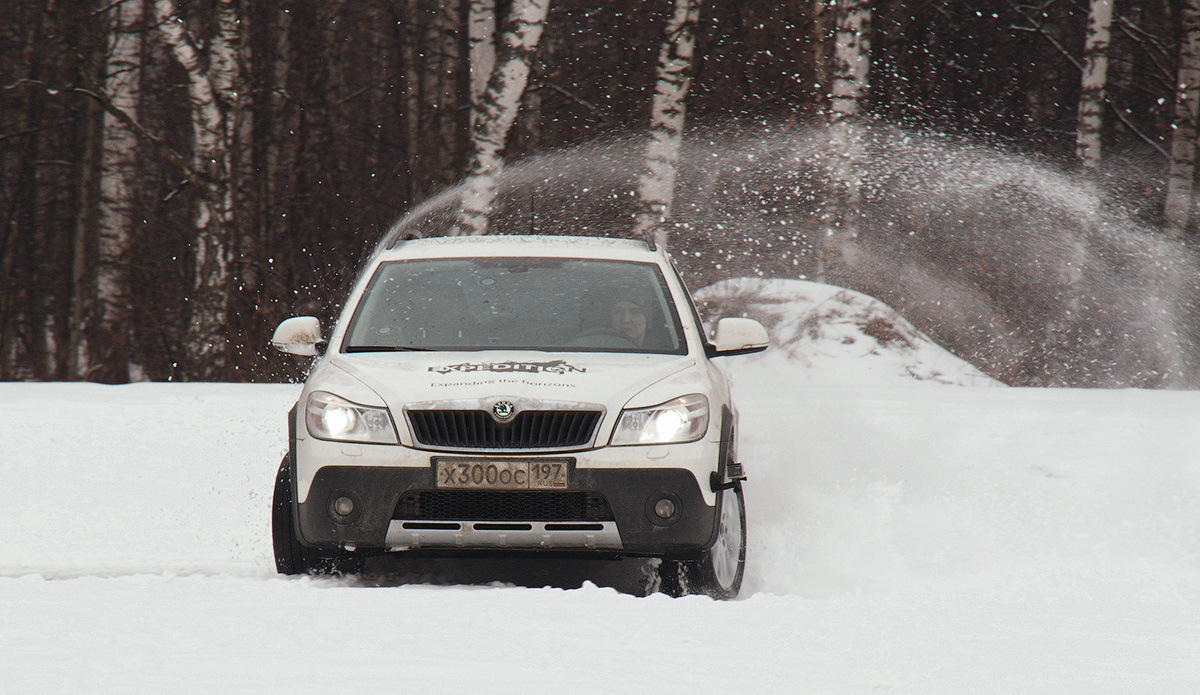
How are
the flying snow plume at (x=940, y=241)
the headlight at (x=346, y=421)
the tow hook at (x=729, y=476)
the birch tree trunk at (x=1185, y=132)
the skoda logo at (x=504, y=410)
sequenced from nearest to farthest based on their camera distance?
1. the skoda logo at (x=504, y=410)
2. the headlight at (x=346, y=421)
3. the tow hook at (x=729, y=476)
4. the flying snow plume at (x=940, y=241)
5. the birch tree trunk at (x=1185, y=132)

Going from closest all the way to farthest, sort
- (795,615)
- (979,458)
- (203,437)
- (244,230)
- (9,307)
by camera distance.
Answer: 1. (795,615)
2. (979,458)
3. (203,437)
4. (244,230)
5. (9,307)

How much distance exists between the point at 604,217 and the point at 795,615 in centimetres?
1389

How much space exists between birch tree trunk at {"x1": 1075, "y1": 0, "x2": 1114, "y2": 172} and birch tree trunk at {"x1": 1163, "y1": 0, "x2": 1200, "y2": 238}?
2.95 feet

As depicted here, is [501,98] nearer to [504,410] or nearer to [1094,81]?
[1094,81]

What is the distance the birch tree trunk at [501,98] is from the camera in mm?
13383

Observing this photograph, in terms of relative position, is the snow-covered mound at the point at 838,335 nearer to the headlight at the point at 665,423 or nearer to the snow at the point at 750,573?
the snow at the point at 750,573

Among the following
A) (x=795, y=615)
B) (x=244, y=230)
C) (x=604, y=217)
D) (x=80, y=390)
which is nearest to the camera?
(x=795, y=615)

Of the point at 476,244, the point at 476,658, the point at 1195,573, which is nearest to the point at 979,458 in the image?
the point at 1195,573

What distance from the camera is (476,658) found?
3.95 metres

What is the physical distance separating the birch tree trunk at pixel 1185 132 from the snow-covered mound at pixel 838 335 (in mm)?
5179

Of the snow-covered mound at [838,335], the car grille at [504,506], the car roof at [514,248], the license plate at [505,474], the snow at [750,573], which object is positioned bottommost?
the snow-covered mound at [838,335]

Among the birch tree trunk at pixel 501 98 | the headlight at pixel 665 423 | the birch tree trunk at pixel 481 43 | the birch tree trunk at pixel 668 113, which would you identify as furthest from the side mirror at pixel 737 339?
the birch tree trunk at pixel 481 43

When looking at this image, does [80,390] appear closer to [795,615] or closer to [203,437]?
[203,437]

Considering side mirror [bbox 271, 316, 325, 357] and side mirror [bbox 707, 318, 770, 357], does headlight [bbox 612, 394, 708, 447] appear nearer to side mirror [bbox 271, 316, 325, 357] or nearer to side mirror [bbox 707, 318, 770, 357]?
side mirror [bbox 707, 318, 770, 357]
